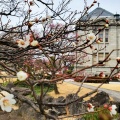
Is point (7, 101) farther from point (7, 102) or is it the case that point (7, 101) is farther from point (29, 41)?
point (29, 41)

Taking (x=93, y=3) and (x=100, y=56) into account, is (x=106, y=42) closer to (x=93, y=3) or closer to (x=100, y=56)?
(x=100, y=56)

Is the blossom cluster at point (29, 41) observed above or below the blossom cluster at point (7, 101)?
above

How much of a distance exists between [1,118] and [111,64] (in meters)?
31.1

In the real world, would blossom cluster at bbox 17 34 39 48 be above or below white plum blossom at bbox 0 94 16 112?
above

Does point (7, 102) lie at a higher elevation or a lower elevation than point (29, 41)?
lower

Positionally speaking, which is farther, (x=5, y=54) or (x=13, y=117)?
(x=13, y=117)

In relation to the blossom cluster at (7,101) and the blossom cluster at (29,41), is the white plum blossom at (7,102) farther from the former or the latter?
the blossom cluster at (29,41)

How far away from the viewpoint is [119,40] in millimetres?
41906

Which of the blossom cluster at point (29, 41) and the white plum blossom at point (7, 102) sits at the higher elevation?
the blossom cluster at point (29, 41)

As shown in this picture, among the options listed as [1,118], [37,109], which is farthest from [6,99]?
[1,118]

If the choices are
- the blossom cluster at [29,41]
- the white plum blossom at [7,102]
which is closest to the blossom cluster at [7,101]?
the white plum blossom at [7,102]

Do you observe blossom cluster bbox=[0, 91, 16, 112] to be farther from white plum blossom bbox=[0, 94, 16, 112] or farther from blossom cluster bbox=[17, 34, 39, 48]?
blossom cluster bbox=[17, 34, 39, 48]

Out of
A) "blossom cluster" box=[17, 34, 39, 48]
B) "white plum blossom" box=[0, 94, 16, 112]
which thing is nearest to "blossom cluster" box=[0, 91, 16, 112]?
"white plum blossom" box=[0, 94, 16, 112]

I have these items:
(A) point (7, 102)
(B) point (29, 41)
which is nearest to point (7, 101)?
(A) point (7, 102)
